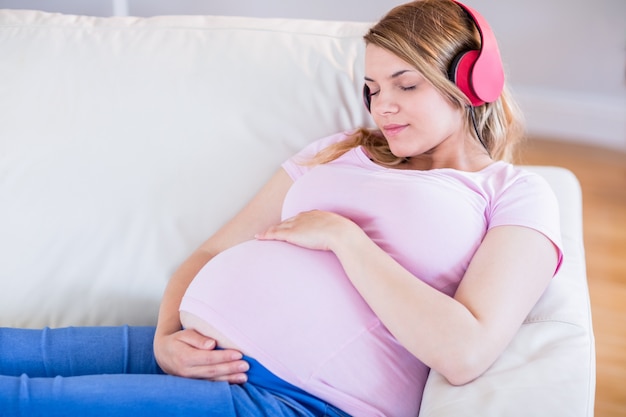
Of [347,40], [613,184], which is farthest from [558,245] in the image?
[613,184]

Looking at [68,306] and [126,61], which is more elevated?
[126,61]

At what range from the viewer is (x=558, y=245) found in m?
1.15

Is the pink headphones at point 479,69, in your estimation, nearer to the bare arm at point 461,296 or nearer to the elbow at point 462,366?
the bare arm at point 461,296

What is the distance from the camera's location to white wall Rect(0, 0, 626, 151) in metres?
3.20

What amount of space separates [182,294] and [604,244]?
1657 millimetres

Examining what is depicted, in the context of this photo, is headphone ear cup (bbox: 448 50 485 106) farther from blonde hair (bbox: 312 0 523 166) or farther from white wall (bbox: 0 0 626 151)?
white wall (bbox: 0 0 626 151)

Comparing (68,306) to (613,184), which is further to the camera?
(613,184)

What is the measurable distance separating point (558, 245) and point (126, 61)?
91 cm

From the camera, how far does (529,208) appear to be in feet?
3.86

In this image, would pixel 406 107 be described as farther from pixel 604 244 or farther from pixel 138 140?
pixel 604 244

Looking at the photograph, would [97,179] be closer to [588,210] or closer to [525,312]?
[525,312]

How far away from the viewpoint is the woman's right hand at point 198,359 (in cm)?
115

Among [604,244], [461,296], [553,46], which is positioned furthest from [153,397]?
[553,46]

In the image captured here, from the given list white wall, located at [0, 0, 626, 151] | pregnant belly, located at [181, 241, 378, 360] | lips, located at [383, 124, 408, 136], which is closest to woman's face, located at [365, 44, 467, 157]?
lips, located at [383, 124, 408, 136]
